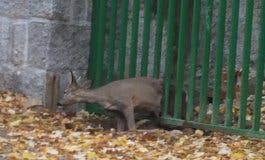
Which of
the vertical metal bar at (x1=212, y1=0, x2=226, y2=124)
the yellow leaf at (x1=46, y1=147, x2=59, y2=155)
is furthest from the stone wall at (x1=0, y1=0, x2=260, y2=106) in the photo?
the yellow leaf at (x1=46, y1=147, x2=59, y2=155)

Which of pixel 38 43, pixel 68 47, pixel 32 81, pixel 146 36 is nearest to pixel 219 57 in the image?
pixel 146 36

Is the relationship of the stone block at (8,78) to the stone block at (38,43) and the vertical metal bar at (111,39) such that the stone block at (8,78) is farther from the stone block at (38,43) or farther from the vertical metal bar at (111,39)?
the vertical metal bar at (111,39)

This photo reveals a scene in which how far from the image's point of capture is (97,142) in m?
6.09

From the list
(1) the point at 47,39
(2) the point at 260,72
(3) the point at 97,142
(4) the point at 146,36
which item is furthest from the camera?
(1) the point at 47,39

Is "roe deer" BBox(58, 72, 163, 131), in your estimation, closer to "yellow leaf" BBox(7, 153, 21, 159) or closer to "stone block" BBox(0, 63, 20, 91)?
"stone block" BBox(0, 63, 20, 91)

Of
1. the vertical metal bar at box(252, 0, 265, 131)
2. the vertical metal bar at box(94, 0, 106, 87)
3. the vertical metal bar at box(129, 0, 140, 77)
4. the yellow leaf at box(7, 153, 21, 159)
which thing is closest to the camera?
the yellow leaf at box(7, 153, 21, 159)

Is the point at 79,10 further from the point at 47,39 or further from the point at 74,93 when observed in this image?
the point at 74,93

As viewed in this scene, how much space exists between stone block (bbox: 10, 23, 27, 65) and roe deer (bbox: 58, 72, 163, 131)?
1.02 m

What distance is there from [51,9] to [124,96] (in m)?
1.33

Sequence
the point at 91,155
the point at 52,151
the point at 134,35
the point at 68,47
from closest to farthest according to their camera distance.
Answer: the point at 91,155
the point at 52,151
the point at 134,35
the point at 68,47

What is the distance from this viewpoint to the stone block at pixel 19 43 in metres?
7.55

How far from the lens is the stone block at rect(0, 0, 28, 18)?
7551mm

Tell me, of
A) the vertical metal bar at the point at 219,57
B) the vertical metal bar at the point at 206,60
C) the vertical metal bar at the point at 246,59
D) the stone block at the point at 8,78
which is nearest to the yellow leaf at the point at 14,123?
the stone block at the point at 8,78

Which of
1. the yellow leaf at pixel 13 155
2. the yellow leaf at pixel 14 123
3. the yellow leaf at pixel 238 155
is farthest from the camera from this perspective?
the yellow leaf at pixel 14 123
